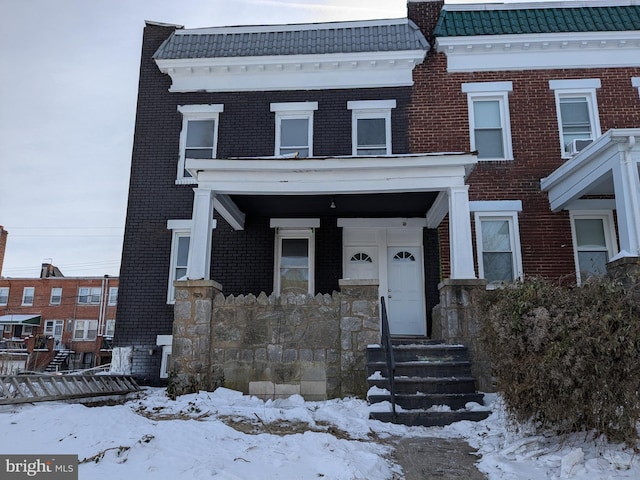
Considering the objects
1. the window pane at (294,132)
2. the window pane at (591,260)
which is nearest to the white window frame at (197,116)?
the window pane at (294,132)

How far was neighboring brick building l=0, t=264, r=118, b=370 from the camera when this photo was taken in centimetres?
3738

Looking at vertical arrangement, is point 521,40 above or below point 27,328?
above

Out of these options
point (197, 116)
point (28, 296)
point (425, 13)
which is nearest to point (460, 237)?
point (425, 13)

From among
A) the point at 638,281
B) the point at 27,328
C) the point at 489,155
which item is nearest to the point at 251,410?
the point at 638,281

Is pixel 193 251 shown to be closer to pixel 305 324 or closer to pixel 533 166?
pixel 305 324

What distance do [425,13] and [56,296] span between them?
120 ft

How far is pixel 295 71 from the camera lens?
1223cm

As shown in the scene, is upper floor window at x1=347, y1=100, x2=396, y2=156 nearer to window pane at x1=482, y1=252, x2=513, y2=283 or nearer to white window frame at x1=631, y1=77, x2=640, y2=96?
window pane at x1=482, y1=252, x2=513, y2=283

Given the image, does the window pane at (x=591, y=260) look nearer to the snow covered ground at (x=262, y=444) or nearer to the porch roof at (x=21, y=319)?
the snow covered ground at (x=262, y=444)

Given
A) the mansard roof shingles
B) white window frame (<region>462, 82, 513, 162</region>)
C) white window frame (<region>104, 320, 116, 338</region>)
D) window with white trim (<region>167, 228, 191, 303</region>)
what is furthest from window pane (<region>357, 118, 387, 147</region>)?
white window frame (<region>104, 320, 116, 338</region>)

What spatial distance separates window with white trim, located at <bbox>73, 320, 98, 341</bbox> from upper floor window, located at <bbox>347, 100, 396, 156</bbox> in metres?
33.3

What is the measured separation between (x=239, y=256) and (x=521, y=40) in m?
8.16

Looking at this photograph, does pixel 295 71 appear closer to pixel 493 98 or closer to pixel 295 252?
pixel 295 252

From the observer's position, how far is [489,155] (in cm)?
1170
